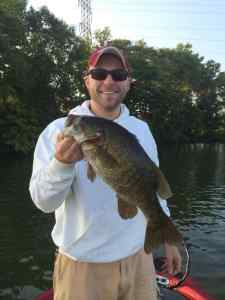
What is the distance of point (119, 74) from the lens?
3449 mm

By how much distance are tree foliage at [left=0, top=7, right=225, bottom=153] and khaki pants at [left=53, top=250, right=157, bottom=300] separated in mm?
18454

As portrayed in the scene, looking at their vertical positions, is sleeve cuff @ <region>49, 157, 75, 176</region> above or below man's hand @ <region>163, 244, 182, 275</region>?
above

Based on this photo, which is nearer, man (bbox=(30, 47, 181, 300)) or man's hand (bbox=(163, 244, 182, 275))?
man (bbox=(30, 47, 181, 300))

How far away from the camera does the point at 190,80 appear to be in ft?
245

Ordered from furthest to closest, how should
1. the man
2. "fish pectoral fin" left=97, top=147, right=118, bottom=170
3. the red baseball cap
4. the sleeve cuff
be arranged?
the red baseball cap → the man → the sleeve cuff → "fish pectoral fin" left=97, top=147, right=118, bottom=170

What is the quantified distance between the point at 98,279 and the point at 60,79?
142 ft

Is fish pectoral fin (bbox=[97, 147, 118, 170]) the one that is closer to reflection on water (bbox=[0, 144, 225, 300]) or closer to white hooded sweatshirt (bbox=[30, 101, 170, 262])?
white hooded sweatshirt (bbox=[30, 101, 170, 262])

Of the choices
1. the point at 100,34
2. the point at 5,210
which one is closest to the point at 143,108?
the point at 100,34

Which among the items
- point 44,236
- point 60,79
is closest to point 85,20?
point 60,79

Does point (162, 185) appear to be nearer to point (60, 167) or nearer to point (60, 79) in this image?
point (60, 167)

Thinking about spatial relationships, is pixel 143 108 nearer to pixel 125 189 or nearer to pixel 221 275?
pixel 221 275

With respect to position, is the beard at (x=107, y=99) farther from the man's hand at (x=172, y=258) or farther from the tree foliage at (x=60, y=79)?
the tree foliage at (x=60, y=79)

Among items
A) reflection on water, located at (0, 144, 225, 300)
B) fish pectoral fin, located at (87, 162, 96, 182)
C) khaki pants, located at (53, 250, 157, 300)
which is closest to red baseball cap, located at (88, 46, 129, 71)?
fish pectoral fin, located at (87, 162, 96, 182)

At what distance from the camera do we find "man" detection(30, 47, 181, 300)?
3.21 meters
